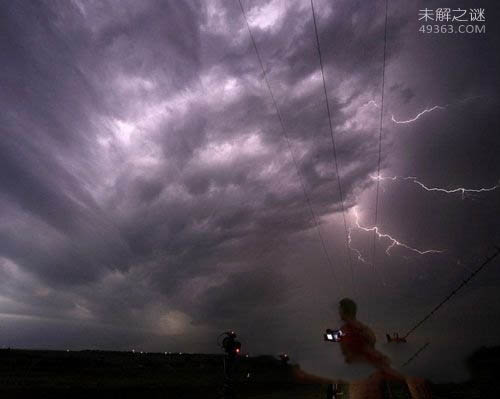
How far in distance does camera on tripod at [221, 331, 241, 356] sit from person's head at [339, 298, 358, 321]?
452 centimetres

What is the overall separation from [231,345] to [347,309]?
4.75 m

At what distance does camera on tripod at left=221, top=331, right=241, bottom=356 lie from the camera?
34.1 ft

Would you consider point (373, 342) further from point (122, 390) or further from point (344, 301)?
point (122, 390)

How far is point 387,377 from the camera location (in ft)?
19.5

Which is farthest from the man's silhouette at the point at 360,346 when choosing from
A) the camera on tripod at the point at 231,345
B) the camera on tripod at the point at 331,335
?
A: the camera on tripod at the point at 231,345

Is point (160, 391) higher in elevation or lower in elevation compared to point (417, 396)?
higher

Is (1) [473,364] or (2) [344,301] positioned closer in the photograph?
(1) [473,364]

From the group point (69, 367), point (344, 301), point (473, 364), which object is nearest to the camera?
point (473, 364)

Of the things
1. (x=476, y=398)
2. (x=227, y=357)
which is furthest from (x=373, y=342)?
(x=476, y=398)

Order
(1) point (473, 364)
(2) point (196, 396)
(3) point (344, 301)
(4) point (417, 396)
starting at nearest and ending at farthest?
(4) point (417, 396)
(1) point (473, 364)
(3) point (344, 301)
(2) point (196, 396)

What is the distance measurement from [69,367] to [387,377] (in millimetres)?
61759

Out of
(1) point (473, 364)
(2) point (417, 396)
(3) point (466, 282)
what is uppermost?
(3) point (466, 282)

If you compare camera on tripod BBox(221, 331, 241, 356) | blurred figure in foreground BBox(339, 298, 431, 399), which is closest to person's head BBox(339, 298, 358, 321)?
blurred figure in foreground BBox(339, 298, 431, 399)

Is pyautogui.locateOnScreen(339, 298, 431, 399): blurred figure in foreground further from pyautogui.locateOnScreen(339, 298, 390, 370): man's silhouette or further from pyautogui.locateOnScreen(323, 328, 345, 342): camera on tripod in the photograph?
pyautogui.locateOnScreen(323, 328, 345, 342): camera on tripod
